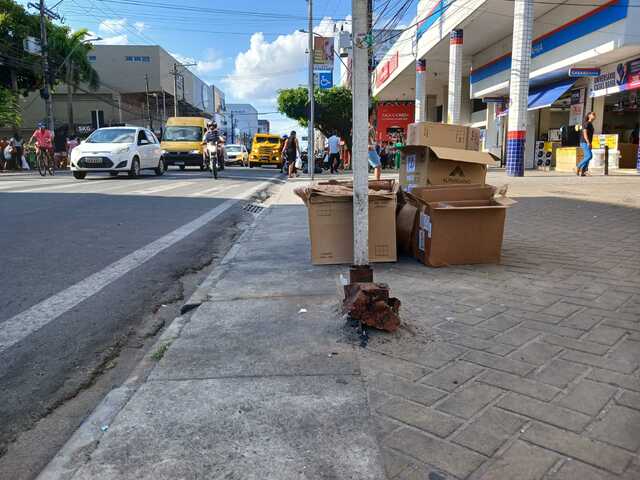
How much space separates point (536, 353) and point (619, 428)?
72cm

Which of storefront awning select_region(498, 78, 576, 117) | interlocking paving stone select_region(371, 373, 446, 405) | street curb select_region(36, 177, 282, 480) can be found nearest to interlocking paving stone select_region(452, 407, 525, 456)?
interlocking paving stone select_region(371, 373, 446, 405)

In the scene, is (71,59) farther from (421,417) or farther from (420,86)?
(421,417)

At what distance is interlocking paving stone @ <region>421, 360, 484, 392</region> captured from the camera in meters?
2.47

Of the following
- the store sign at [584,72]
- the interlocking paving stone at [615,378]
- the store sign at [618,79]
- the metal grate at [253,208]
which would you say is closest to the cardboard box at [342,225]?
the interlocking paving stone at [615,378]

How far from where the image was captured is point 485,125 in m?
29.7

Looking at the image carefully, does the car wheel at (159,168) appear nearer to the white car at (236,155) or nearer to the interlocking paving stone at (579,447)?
the white car at (236,155)

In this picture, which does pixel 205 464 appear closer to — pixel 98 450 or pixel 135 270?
pixel 98 450

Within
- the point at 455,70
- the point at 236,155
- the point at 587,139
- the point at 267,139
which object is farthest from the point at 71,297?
the point at 236,155

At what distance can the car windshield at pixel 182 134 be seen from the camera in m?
24.5

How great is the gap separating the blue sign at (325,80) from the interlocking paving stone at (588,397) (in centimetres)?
2550

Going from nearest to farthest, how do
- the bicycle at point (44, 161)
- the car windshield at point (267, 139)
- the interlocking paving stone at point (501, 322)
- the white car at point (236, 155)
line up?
1. the interlocking paving stone at point (501, 322)
2. the bicycle at point (44, 161)
3. the car windshield at point (267, 139)
4. the white car at point (236, 155)

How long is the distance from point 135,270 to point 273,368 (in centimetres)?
277

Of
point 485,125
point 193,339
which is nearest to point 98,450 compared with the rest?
point 193,339

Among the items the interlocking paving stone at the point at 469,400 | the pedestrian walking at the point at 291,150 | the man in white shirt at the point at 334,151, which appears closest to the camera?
the interlocking paving stone at the point at 469,400
